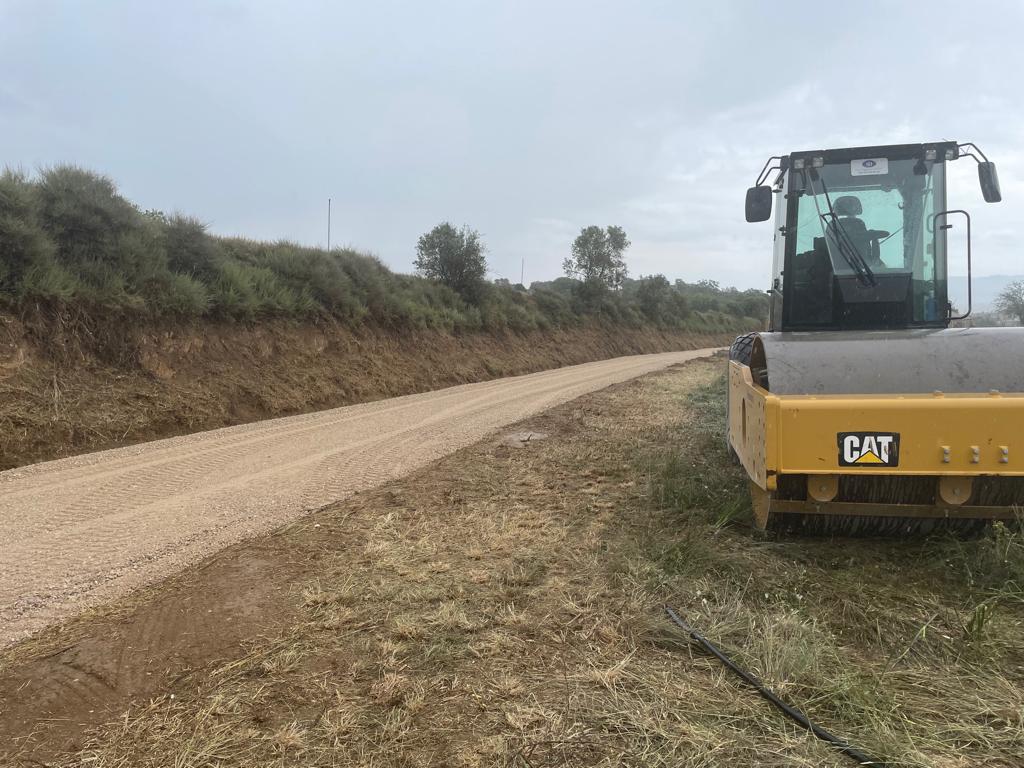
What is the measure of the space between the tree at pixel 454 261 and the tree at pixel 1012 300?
27384 millimetres

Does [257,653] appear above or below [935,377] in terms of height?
below

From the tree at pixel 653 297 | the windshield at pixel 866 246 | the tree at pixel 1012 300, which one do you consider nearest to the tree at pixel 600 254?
the tree at pixel 653 297

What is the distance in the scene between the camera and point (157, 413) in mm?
10430

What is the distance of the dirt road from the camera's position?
4.59 metres

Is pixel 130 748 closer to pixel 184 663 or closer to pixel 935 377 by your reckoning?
pixel 184 663

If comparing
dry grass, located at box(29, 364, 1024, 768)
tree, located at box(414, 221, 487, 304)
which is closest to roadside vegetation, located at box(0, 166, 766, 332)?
tree, located at box(414, 221, 487, 304)

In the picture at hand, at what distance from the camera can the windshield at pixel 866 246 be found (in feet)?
17.5

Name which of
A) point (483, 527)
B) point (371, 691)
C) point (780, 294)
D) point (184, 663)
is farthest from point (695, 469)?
→ point (184, 663)

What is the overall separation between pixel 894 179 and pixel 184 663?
250 inches

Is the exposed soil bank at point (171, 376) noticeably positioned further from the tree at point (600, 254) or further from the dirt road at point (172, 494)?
the tree at point (600, 254)

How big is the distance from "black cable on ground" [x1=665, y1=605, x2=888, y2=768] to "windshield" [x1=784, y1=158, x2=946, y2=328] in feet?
10.9

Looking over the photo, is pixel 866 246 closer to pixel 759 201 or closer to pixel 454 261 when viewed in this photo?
pixel 759 201

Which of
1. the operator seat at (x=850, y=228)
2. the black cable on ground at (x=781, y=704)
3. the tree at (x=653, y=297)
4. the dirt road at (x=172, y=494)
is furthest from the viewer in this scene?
the tree at (x=653, y=297)

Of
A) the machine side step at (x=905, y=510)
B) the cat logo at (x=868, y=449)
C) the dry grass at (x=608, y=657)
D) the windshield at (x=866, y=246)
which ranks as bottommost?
the dry grass at (x=608, y=657)
